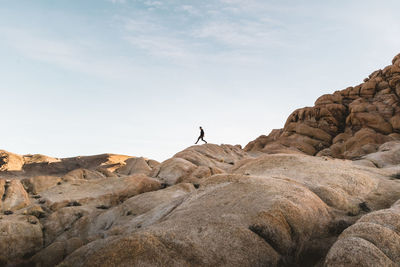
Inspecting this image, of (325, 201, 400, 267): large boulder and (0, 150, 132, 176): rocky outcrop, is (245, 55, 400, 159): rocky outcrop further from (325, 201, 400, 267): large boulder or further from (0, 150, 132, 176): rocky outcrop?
(325, 201, 400, 267): large boulder

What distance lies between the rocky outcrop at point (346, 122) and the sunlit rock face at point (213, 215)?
12744 millimetres

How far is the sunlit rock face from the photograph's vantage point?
13.2 metres

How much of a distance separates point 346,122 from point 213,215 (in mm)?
80340

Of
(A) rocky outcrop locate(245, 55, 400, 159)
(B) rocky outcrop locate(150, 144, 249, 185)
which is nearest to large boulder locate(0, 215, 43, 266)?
(B) rocky outcrop locate(150, 144, 249, 185)

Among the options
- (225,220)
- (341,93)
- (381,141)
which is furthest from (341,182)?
(341,93)

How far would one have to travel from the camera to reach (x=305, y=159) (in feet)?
119

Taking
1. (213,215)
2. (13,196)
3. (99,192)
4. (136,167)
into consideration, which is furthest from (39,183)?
(213,215)

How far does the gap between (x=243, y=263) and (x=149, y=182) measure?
2810 centimetres

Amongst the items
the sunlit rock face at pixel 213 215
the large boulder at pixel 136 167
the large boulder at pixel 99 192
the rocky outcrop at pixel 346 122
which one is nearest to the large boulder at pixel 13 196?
the sunlit rock face at pixel 213 215

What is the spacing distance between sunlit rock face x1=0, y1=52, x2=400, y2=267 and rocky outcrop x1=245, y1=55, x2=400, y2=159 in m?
12.7

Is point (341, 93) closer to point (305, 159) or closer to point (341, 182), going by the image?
point (305, 159)

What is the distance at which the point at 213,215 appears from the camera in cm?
1694

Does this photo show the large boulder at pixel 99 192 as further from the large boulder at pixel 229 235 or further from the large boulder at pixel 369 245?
the large boulder at pixel 369 245

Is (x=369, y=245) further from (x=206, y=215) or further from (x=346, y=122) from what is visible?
(x=346, y=122)
